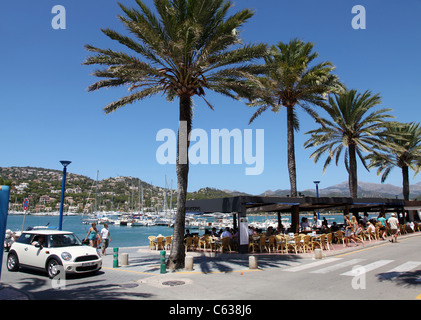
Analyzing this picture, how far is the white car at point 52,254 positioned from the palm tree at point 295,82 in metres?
14.2

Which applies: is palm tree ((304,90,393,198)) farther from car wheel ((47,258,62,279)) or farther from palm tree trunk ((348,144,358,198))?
car wheel ((47,258,62,279))

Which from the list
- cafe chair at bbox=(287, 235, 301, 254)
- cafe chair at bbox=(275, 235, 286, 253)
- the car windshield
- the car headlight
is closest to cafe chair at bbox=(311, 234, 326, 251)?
cafe chair at bbox=(287, 235, 301, 254)

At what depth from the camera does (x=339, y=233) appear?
1828cm

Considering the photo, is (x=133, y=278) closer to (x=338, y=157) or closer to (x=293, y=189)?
(x=293, y=189)

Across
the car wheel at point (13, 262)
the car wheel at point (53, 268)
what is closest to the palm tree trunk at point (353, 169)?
the car wheel at point (53, 268)

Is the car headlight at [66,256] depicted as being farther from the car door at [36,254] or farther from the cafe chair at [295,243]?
the cafe chair at [295,243]

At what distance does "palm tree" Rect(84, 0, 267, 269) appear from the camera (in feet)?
38.2

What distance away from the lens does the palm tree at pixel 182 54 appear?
11.7 meters

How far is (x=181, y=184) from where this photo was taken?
41.6ft

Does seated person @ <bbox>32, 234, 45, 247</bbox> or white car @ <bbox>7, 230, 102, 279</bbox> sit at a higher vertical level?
seated person @ <bbox>32, 234, 45, 247</bbox>
